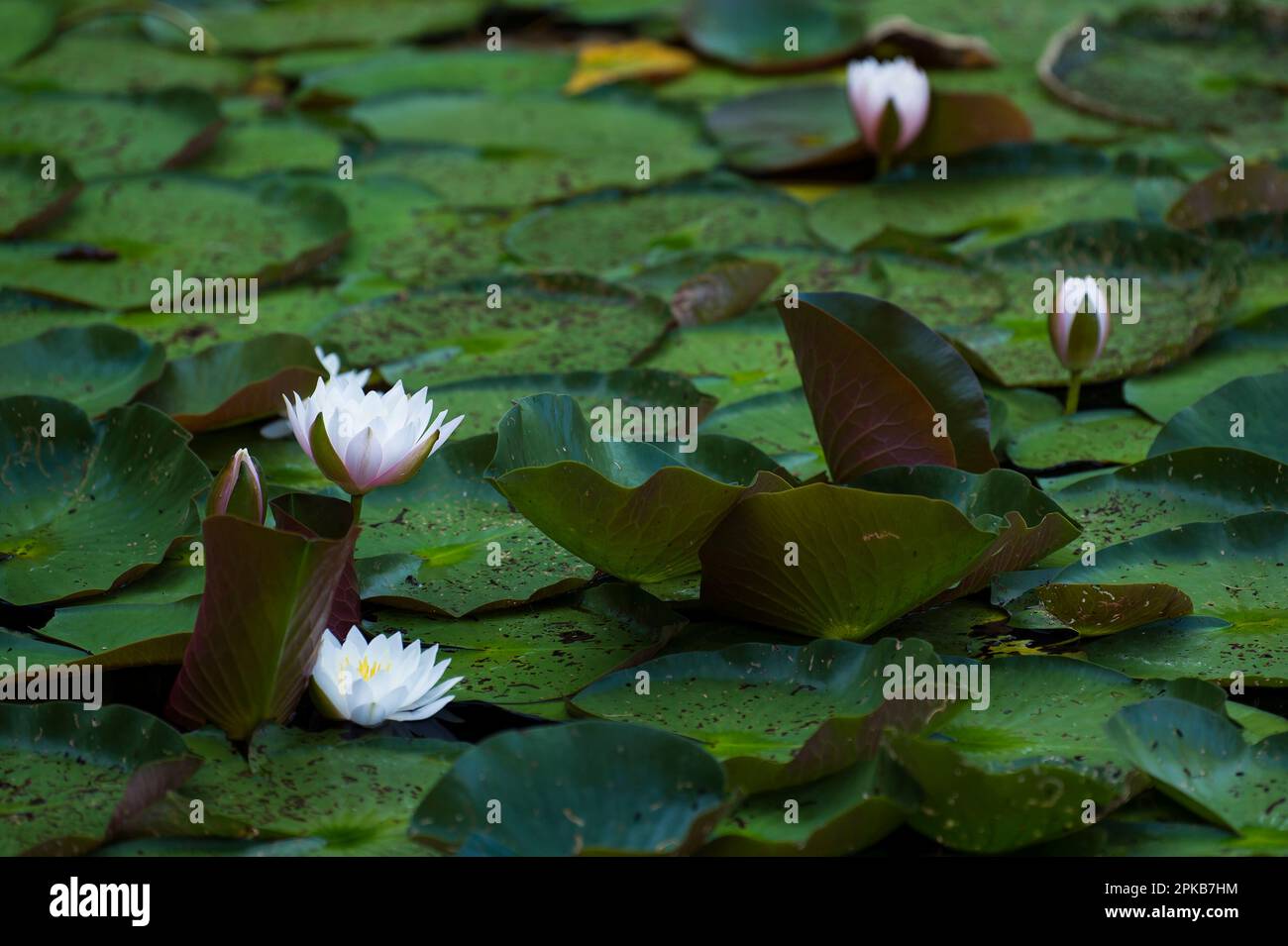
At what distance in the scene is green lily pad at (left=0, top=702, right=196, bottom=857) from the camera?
56.1 inches

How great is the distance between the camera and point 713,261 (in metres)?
2.90

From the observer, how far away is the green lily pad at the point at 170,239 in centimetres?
289

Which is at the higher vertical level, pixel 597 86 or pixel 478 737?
pixel 597 86

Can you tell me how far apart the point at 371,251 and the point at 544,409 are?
148cm

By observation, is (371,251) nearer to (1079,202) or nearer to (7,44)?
(1079,202)

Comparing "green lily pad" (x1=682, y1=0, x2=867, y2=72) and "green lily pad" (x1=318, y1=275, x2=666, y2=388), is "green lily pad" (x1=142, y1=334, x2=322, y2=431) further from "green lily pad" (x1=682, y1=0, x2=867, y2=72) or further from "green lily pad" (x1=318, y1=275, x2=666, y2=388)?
"green lily pad" (x1=682, y1=0, x2=867, y2=72)

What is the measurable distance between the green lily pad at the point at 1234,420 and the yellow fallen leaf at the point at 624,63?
2.36 m

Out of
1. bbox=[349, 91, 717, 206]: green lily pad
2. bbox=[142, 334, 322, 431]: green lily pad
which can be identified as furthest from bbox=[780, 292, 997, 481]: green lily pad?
bbox=[349, 91, 717, 206]: green lily pad

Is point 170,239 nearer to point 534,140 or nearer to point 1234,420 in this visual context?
point 534,140

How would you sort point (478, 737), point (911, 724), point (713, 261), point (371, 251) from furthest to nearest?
point (371, 251) → point (713, 261) → point (478, 737) → point (911, 724)

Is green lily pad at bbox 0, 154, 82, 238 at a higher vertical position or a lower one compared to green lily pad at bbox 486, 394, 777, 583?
higher

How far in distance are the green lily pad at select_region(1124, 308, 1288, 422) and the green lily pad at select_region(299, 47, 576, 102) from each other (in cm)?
220

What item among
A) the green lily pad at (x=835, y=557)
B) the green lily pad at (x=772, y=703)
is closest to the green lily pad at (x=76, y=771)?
the green lily pad at (x=772, y=703)
